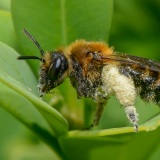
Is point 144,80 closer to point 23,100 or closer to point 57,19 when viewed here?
point 57,19

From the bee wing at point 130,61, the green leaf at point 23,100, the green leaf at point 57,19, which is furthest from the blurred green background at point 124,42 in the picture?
the green leaf at point 23,100

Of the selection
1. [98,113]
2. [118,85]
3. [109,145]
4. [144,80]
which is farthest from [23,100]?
[144,80]

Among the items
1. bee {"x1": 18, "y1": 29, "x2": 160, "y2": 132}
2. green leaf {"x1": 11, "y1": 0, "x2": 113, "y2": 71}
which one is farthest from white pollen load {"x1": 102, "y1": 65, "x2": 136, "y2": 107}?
green leaf {"x1": 11, "y1": 0, "x2": 113, "y2": 71}

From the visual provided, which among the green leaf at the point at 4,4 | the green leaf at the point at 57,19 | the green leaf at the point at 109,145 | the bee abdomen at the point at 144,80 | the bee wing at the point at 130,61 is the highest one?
the green leaf at the point at 57,19

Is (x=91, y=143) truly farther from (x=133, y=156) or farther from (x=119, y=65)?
(x=119, y=65)

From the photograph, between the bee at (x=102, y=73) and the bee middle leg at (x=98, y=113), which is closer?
the bee middle leg at (x=98, y=113)

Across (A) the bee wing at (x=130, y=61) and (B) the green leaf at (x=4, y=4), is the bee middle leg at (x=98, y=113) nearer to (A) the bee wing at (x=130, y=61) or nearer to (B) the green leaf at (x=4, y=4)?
(A) the bee wing at (x=130, y=61)

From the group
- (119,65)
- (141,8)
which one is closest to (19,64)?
(119,65)
